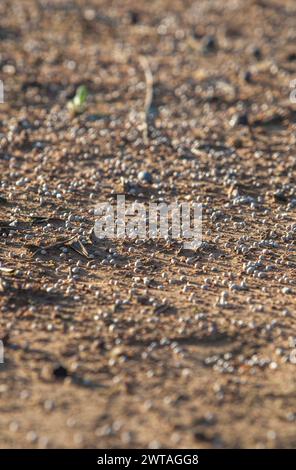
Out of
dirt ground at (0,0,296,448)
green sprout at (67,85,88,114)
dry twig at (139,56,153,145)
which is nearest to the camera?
dirt ground at (0,0,296,448)

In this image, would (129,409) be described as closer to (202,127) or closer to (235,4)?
(202,127)

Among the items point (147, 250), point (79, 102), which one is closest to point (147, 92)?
point (79, 102)

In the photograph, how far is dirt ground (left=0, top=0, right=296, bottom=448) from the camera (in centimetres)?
498

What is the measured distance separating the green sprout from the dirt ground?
12 centimetres

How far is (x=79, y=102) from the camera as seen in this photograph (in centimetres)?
1085

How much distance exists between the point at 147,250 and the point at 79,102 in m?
4.23

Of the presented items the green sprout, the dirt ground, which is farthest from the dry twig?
A: the green sprout

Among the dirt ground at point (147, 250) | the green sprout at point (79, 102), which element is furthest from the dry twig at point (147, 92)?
the green sprout at point (79, 102)

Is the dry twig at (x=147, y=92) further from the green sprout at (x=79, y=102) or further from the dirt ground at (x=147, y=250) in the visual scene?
the green sprout at (x=79, y=102)

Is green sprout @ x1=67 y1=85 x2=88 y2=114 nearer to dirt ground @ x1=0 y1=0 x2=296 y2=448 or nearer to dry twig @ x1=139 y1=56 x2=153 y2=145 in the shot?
dirt ground @ x1=0 y1=0 x2=296 y2=448

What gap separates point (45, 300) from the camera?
20.4ft

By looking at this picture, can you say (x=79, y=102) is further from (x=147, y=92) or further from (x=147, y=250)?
(x=147, y=250)

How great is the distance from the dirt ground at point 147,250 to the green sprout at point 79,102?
0.38ft

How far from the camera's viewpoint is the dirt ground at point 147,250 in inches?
196
